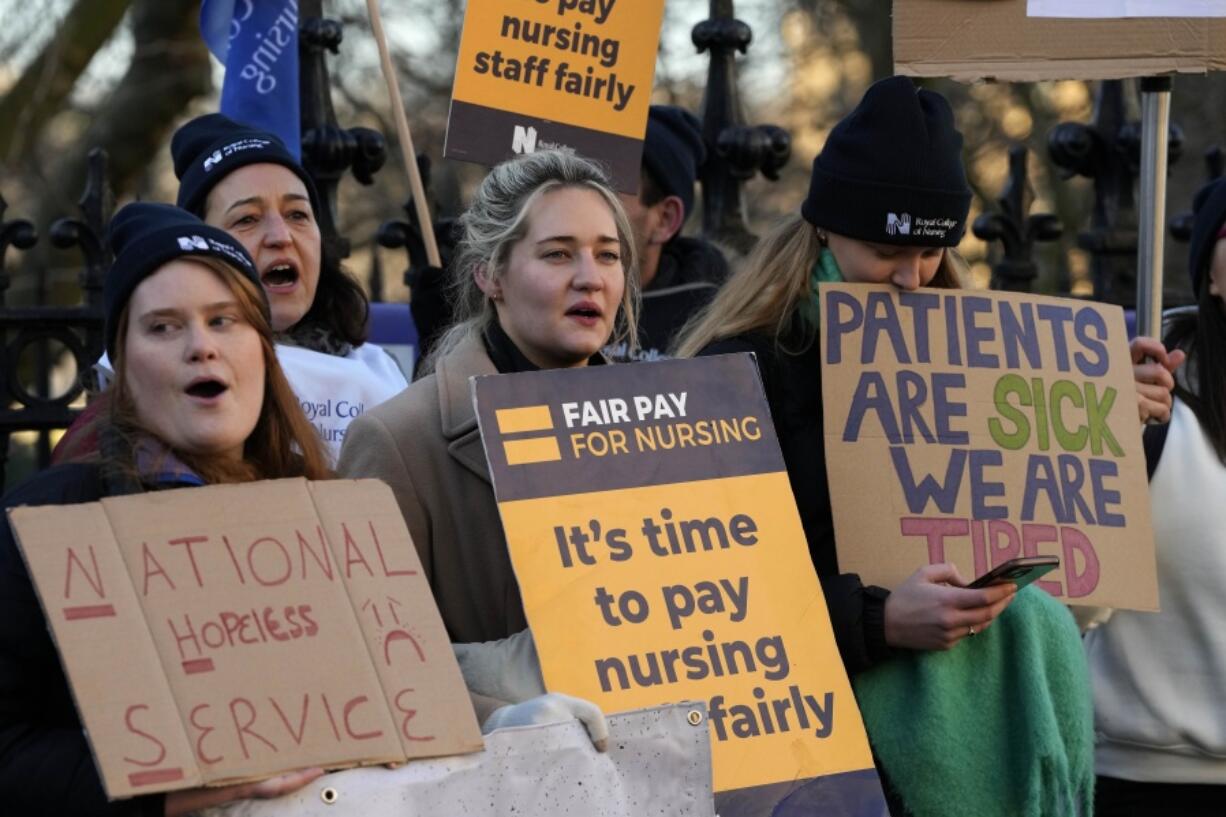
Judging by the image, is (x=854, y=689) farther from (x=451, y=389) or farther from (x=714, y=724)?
(x=451, y=389)

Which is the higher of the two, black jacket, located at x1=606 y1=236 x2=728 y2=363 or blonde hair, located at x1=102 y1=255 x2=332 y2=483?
blonde hair, located at x1=102 y1=255 x2=332 y2=483

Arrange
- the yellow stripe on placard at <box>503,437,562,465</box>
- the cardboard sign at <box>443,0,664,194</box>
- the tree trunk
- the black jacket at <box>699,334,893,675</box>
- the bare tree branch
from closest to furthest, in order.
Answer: the yellow stripe on placard at <box>503,437,562,465</box> → the black jacket at <box>699,334,893,675</box> → the cardboard sign at <box>443,0,664,194</box> → the bare tree branch → the tree trunk

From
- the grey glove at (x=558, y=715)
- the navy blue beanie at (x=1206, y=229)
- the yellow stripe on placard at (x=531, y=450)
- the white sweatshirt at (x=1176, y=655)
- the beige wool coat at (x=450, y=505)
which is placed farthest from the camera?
the navy blue beanie at (x=1206, y=229)

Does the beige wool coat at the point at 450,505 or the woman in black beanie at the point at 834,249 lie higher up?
the woman in black beanie at the point at 834,249

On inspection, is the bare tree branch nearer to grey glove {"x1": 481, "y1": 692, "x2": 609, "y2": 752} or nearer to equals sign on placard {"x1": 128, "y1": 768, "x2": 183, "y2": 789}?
grey glove {"x1": 481, "y1": 692, "x2": 609, "y2": 752}

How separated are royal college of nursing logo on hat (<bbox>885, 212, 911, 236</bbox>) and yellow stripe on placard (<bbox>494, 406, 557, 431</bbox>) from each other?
811 millimetres

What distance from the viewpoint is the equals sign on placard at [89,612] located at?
9.21ft

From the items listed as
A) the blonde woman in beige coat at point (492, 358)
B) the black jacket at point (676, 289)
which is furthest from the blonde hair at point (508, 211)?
the black jacket at point (676, 289)

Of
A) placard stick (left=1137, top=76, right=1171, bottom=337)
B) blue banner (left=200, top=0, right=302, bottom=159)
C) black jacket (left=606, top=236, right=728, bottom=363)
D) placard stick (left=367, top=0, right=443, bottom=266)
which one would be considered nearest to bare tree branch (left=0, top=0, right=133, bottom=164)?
blue banner (left=200, top=0, right=302, bottom=159)

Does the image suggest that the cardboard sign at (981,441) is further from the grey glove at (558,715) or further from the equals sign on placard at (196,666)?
the equals sign on placard at (196,666)

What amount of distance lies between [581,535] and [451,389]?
1.38ft

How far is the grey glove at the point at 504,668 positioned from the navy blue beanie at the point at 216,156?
153 centimetres

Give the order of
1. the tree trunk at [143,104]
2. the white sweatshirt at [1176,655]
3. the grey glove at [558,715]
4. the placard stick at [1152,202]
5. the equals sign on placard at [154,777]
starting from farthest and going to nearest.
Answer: the tree trunk at [143,104], the placard stick at [1152,202], the white sweatshirt at [1176,655], the grey glove at [558,715], the equals sign on placard at [154,777]

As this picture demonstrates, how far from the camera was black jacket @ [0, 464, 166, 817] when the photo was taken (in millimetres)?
2820
